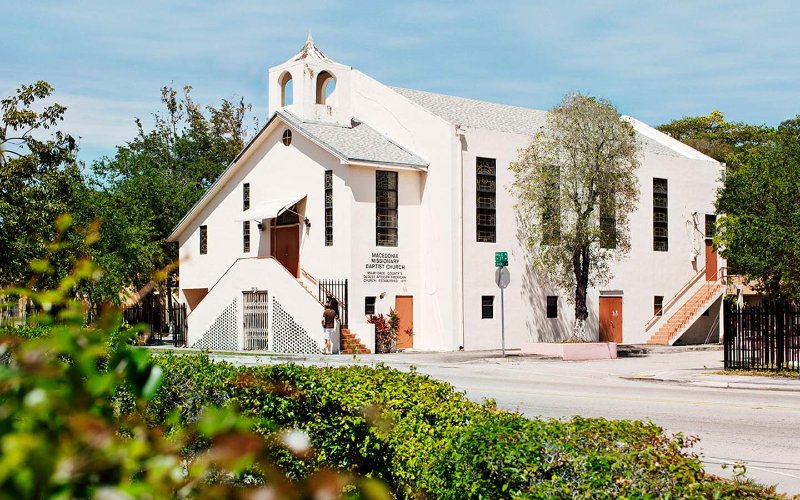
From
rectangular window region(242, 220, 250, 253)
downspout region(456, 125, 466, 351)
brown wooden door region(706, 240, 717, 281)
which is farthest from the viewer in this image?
brown wooden door region(706, 240, 717, 281)

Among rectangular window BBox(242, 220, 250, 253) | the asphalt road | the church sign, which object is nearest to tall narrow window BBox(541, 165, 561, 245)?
the asphalt road

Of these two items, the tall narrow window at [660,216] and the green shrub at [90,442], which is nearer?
the green shrub at [90,442]

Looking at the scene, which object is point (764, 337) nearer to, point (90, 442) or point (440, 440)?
point (440, 440)

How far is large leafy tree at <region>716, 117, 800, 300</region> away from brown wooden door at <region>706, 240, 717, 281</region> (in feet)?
4.37

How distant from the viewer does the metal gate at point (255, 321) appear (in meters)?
37.7

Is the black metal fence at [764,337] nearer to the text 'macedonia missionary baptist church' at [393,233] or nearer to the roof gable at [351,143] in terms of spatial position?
the text 'macedonia missionary baptist church' at [393,233]

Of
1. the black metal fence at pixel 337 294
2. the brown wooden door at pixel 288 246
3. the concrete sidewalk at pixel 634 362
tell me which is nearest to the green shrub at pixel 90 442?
the concrete sidewalk at pixel 634 362

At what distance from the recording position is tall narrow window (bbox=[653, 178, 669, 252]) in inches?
1758

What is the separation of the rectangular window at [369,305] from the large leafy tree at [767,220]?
12.9 m

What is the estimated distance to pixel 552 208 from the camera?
37344 millimetres

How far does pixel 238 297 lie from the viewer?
39.0 metres

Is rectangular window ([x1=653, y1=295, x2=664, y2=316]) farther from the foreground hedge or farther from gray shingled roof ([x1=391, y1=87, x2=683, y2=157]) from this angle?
the foreground hedge

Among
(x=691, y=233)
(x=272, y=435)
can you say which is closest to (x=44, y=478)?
(x=272, y=435)


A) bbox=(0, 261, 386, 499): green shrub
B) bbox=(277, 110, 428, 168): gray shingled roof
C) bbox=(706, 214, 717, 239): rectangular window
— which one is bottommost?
bbox=(0, 261, 386, 499): green shrub
